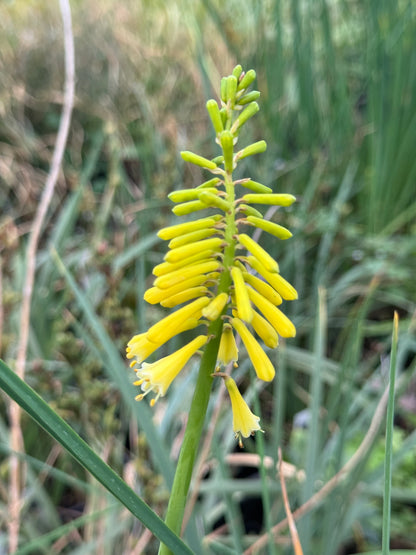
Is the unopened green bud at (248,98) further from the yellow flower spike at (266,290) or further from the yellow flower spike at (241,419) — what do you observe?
the yellow flower spike at (241,419)

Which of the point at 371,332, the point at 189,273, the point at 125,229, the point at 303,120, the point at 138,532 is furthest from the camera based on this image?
the point at 303,120

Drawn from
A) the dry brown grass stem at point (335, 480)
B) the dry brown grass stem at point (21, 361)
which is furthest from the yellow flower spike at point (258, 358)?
the dry brown grass stem at point (21, 361)

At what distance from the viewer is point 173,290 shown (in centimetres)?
61

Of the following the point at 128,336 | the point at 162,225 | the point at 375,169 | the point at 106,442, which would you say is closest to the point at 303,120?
the point at 375,169

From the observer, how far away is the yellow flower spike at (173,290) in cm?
60

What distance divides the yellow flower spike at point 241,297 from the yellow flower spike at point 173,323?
7cm

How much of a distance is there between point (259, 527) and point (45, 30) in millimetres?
4856

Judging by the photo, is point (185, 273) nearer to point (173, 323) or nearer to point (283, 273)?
point (173, 323)

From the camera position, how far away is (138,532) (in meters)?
1.53

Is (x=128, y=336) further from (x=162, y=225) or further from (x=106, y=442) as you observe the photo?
(x=162, y=225)

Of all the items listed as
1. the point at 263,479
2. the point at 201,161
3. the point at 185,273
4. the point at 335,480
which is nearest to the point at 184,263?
the point at 185,273

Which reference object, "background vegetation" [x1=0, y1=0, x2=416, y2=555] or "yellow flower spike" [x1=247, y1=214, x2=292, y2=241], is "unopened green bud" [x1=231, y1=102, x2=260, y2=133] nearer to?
"yellow flower spike" [x1=247, y1=214, x2=292, y2=241]

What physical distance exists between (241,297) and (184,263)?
10cm

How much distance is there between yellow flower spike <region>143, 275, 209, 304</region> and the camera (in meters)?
0.60
